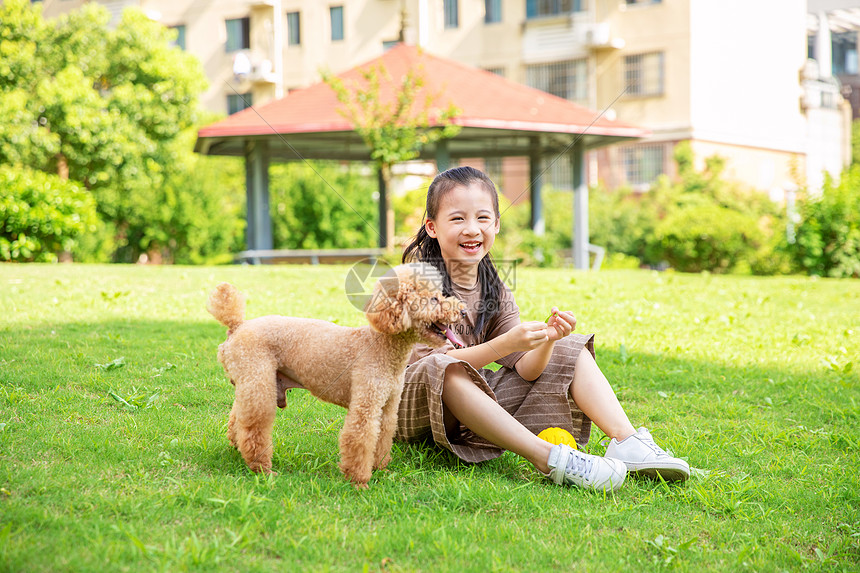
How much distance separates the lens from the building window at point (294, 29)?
26078 millimetres

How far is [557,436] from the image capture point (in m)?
3.08

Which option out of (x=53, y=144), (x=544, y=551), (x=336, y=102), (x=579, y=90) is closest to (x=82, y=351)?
(x=544, y=551)

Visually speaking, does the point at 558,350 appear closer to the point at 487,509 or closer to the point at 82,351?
the point at 487,509

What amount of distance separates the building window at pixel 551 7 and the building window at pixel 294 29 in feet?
27.6

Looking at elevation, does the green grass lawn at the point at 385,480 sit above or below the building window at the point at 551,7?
below

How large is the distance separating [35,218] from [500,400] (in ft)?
33.8

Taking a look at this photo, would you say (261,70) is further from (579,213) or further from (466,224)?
(466,224)

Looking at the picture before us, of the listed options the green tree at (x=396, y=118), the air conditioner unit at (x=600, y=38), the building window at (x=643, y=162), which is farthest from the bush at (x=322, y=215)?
the air conditioner unit at (x=600, y=38)

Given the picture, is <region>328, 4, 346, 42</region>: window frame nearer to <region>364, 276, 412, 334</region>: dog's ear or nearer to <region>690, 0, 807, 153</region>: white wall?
<region>690, 0, 807, 153</region>: white wall

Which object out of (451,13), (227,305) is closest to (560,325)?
(227,305)

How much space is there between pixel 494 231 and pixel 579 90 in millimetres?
20153

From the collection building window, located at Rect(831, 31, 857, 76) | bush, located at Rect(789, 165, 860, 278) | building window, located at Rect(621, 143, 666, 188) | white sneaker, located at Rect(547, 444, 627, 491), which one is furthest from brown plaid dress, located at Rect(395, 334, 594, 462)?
building window, located at Rect(831, 31, 857, 76)

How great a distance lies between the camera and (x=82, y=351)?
175 inches

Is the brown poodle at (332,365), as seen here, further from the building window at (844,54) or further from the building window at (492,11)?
the building window at (844,54)
